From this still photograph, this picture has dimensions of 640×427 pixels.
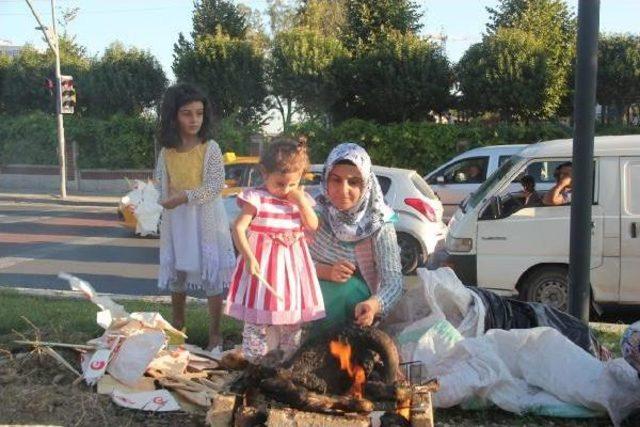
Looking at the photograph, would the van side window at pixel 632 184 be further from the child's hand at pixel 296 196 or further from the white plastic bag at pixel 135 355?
the white plastic bag at pixel 135 355

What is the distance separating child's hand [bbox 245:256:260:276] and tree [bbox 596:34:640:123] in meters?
25.8

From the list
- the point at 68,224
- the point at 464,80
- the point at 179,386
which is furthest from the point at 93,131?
the point at 179,386

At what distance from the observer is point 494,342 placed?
14.4 feet

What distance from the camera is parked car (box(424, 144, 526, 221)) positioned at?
45.7 ft

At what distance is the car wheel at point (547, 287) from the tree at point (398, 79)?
1902 centimetres

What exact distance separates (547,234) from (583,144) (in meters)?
2.62

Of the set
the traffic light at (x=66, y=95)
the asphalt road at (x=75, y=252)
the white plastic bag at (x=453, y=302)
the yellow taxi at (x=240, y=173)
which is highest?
the traffic light at (x=66, y=95)

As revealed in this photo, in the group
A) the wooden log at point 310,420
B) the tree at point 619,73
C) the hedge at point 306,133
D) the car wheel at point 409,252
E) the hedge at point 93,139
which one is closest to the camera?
the wooden log at point 310,420

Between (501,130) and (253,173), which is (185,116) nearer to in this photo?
(253,173)

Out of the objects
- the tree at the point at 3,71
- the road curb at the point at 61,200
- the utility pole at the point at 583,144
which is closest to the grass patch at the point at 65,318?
the utility pole at the point at 583,144

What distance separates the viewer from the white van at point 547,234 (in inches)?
277

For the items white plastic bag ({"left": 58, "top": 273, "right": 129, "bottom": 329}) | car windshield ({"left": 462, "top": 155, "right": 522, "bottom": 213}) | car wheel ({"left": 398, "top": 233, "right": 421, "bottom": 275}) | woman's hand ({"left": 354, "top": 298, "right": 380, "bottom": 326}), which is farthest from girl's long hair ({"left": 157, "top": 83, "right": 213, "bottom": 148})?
car wheel ({"left": 398, "top": 233, "right": 421, "bottom": 275})

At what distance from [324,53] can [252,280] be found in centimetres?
2429

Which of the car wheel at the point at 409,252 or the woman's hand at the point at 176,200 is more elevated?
the woman's hand at the point at 176,200
